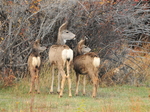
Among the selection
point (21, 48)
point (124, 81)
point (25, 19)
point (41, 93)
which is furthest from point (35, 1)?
point (124, 81)

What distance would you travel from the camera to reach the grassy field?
8570 millimetres

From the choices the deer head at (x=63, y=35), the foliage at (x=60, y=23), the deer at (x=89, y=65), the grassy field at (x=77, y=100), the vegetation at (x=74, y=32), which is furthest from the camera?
the foliage at (x=60, y=23)

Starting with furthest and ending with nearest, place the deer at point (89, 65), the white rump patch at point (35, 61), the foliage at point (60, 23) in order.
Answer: the foliage at point (60, 23), the white rump patch at point (35, 61), the deer at point (89, 65)

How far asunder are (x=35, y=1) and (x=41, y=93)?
406cm

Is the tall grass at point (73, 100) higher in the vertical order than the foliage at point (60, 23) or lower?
lower

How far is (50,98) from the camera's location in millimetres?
10859

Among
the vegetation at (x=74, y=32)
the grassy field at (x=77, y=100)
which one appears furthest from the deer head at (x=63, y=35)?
the grassy field at (x=77, y=100)

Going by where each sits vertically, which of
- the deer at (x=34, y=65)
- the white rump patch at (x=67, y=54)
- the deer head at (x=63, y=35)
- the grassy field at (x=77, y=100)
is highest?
the deer head at (x=63, y=35)

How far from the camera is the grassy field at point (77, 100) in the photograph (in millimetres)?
8570

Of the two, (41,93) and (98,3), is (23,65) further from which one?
(98,3)

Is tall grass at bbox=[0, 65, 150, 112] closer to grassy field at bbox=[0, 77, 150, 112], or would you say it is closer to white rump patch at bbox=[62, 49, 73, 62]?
grassy field at bbox=[0, 77, 150, 112]

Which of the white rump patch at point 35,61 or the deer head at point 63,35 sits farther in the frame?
the deer head at point 63,35

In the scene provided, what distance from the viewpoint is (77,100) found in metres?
10.4

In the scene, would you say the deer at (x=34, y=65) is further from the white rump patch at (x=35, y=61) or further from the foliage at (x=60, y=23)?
the foliage at (x=60, y=23)
